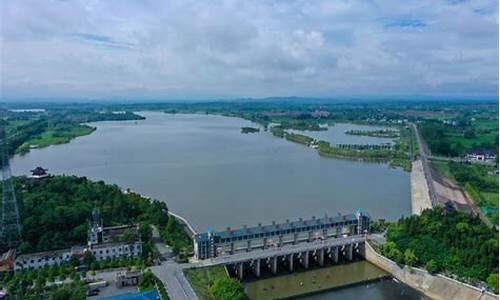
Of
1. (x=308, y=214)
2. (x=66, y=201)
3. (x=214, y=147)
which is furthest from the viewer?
(x=214, y=147)

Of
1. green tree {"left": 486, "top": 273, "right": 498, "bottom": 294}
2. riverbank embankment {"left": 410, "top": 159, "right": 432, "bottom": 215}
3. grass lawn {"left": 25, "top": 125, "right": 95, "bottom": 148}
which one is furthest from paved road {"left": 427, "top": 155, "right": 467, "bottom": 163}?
grass lawn {"left": 25, "top": 125, "right": 95, "bottom": 148}

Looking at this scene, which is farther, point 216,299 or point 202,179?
point 202,179

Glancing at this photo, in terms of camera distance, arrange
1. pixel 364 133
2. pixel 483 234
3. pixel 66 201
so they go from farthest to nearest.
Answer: pixel 364 133, pixel 66 201, pixel 483 234

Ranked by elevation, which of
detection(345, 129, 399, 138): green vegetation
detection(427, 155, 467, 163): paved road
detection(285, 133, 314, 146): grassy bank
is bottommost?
detection(427, 155, 467, 163): paved road

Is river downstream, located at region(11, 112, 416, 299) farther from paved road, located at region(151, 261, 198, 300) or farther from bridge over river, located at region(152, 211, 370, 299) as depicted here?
paved road, located at region(151, 261, 198, 300)

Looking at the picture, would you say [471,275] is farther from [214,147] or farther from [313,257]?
[214,147]

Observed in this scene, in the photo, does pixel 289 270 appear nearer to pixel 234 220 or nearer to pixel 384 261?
pixel 384 261

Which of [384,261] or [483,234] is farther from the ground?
[483,234]

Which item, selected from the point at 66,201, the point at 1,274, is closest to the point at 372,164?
the point at 66,201
